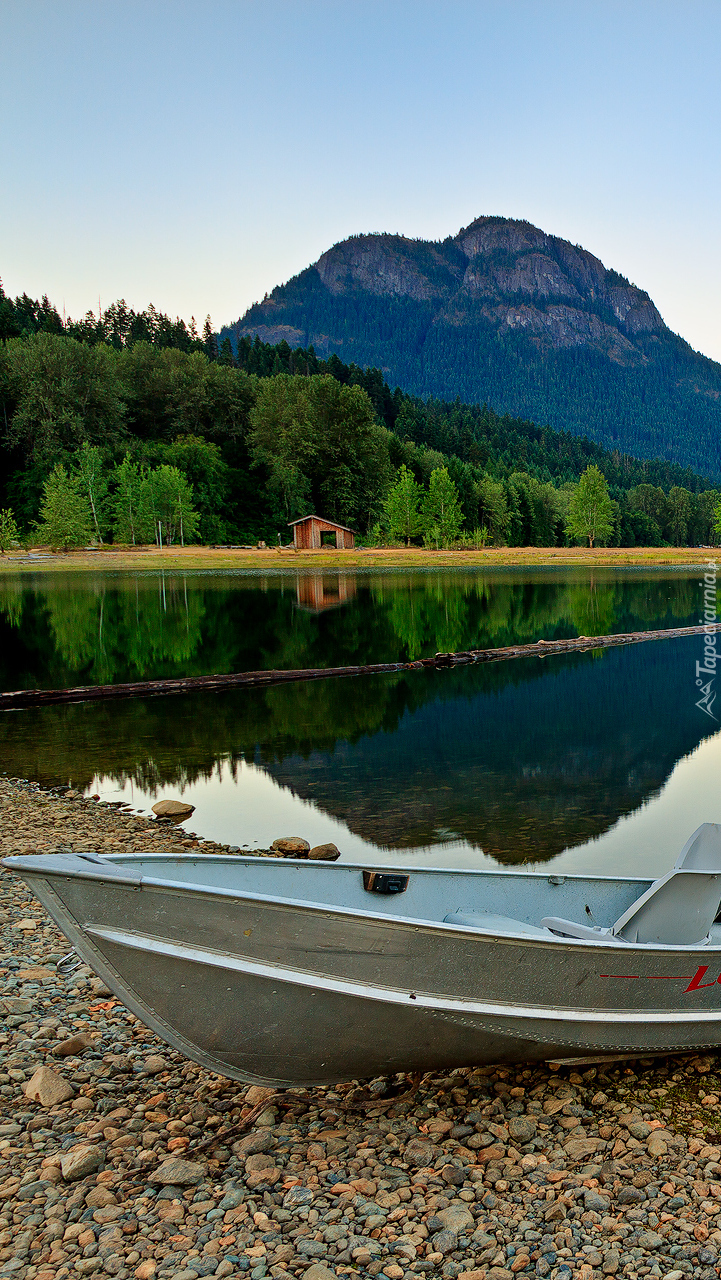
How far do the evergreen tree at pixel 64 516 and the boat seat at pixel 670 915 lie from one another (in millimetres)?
97659

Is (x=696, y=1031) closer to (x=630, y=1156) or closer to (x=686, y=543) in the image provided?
(x=630, y=1156)

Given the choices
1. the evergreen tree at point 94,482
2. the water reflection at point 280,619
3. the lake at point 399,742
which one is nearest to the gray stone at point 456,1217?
the lake at point 399,742

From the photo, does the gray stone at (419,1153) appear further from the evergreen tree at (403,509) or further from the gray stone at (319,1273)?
the evergreen tree at (403,509)

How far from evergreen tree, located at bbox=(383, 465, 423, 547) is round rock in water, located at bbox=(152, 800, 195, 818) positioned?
110m

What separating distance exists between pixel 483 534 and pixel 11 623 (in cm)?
9825

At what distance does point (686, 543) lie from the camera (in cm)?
19938

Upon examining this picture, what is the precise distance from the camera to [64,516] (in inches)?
3809

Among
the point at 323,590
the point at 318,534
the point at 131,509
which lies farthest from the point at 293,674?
the point at 318,534

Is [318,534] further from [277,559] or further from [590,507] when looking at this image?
[590,507]

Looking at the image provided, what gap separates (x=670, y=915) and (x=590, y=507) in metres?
145

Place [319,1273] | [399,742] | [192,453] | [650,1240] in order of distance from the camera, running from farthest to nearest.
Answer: [192,453], [399,742], [650,1240], [319,1273]

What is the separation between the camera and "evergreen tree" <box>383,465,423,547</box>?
121 m

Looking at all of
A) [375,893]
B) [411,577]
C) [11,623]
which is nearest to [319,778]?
[375,893]

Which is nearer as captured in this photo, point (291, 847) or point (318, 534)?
point (291, 847)
